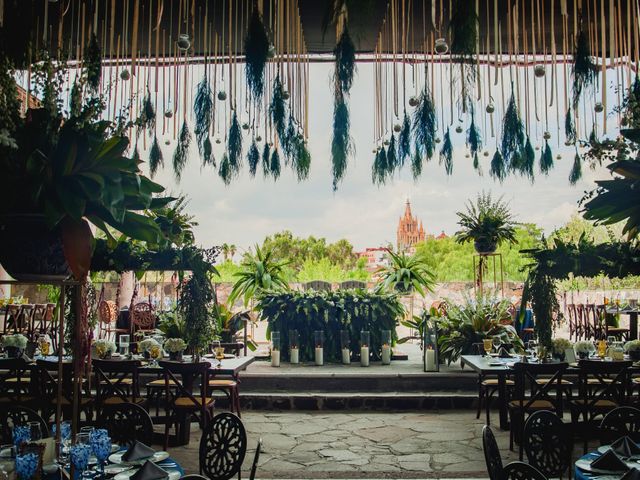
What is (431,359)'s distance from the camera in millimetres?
8203

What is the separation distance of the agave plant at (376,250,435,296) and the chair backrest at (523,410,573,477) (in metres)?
6.85

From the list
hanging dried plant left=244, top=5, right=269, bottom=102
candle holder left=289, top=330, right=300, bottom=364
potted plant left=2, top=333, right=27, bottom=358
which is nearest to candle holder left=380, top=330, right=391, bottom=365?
candle holder left=289, top=330, right=300, bottom=364

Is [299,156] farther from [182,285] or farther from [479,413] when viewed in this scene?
Result: [479,413]

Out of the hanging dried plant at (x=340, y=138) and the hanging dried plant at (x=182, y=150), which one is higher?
the hanging dried plant at (x=182, y=150)

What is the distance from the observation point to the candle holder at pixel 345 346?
894 cm

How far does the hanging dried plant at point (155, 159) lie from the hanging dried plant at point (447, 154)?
2.21 meters

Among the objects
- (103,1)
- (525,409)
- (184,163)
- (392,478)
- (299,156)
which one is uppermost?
(103,1)

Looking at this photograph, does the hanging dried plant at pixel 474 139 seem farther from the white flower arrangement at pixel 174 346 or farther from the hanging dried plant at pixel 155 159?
the white flower arrangement at pixel 174 346

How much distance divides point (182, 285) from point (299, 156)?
2975mm

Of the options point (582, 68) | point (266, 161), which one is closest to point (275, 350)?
point (266, 161)

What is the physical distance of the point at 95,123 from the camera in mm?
1878

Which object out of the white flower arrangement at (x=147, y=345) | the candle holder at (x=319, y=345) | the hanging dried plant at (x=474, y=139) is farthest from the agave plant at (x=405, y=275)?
the hanging dried plant at (x=474, y=139)

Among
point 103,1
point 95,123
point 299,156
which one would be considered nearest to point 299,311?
point 103,1

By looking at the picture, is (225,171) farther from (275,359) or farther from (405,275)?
(405,275)
